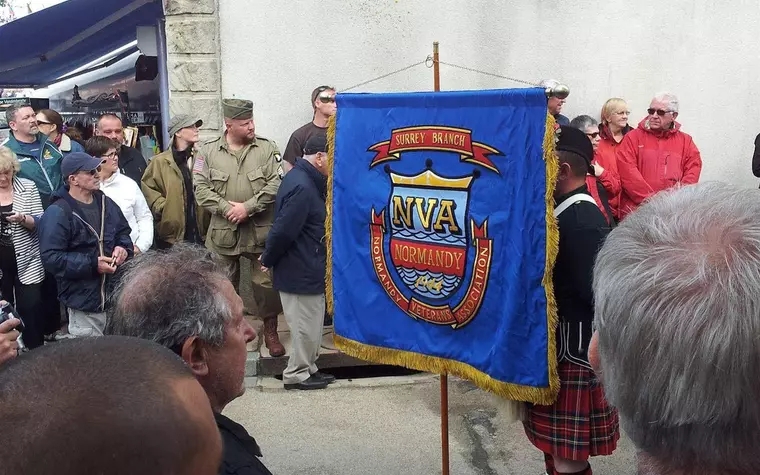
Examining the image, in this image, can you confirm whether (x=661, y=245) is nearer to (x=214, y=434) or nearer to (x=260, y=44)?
(x=214, y=434)

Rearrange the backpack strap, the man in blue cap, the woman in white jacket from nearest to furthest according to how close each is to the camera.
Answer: the backpack strap
the man in blue cap
the woman in white jacket

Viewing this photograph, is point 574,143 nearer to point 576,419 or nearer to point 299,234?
point 576,419

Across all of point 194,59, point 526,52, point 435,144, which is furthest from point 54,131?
point 435,144

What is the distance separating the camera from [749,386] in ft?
3.60

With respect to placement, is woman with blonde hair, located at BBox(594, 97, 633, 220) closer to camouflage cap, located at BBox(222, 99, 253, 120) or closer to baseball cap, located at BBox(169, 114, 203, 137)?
camouflage cap, located at BBox(222, 99, 253, 120)

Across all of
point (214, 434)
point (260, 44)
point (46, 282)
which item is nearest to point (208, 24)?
point (260, 44)

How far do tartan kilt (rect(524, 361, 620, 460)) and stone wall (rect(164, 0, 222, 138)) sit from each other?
4392mm

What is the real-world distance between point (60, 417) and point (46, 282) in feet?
17.1

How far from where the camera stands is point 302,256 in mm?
5082

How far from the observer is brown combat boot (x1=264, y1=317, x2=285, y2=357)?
5695 millimetres

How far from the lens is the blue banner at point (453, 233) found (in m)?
3.01

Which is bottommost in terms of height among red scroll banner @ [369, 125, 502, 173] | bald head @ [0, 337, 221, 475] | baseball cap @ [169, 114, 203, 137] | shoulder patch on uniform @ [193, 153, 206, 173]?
bald head @ [0, 337, 221, 475]

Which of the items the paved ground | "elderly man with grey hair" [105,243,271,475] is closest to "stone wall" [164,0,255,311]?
the paved ground

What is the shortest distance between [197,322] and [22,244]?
3906mm
